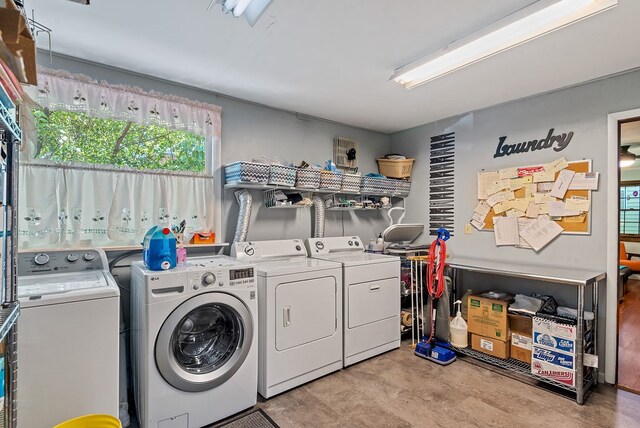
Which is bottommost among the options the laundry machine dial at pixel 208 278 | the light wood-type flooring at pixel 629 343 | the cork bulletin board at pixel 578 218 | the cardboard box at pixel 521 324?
the light wood-type flooring at pixel 629 343

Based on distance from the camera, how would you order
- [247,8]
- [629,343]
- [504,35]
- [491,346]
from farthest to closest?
[629,343], [491,346], [504,35], [247,8]

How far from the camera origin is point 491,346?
9.48 ft

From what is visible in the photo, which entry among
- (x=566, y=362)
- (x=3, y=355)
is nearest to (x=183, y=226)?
(x=3, y=355)

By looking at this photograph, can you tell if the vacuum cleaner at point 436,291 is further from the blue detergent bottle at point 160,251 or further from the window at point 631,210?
the window at point 631,210

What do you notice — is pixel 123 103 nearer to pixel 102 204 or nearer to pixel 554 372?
pixel 102 204

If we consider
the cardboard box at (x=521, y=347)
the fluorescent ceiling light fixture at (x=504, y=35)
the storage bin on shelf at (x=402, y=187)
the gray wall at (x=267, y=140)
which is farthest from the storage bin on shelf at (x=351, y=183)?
the cardboard box at (x=521, y=347)

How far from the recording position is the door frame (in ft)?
8.47

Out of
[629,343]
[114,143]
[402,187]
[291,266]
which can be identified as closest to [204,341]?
[291,266]

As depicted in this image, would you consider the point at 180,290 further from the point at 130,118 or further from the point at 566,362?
the point at 566,362

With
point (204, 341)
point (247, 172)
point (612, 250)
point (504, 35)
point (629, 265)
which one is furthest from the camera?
point (629, 265)

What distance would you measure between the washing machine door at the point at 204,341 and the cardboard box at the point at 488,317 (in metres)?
2.04

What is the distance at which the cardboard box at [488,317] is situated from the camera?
111 inches

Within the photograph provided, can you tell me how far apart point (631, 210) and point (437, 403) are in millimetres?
7513

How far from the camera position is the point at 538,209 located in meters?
3.01
